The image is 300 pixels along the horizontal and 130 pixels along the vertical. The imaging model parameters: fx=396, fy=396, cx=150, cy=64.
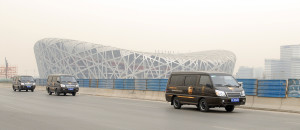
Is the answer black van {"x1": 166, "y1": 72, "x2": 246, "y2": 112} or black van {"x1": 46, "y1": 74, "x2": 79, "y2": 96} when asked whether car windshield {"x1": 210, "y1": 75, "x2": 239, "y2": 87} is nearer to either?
black van {"x1": 166, "y1": 72, "x2": 246, "y2": 112}

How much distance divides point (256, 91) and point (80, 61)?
11174 cm

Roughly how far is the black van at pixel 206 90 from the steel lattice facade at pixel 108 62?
101m

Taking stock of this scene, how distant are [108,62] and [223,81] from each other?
352 feet

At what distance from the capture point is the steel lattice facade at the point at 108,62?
123 metres

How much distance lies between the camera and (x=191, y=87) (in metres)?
18.1

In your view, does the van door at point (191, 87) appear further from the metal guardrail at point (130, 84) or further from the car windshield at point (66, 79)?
the car windshield at point (66, 79)

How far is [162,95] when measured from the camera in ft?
87.7

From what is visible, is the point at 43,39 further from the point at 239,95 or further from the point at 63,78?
the point at 239,95

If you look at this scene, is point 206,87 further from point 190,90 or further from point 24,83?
point 24,83

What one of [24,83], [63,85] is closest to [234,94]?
[63,85]

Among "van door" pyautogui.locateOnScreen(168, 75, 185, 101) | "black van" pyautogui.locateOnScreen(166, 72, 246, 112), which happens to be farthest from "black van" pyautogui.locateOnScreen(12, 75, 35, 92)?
"black van" pyautogui.locateOnScreen(166, 72, 246, 112)

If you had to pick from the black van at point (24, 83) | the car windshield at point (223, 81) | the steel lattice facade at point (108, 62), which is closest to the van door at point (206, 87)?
the car windshield at point (223, 81)

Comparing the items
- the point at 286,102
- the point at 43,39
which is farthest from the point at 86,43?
the point at 286,102

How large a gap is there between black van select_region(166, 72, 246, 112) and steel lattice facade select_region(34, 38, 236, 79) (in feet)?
332
